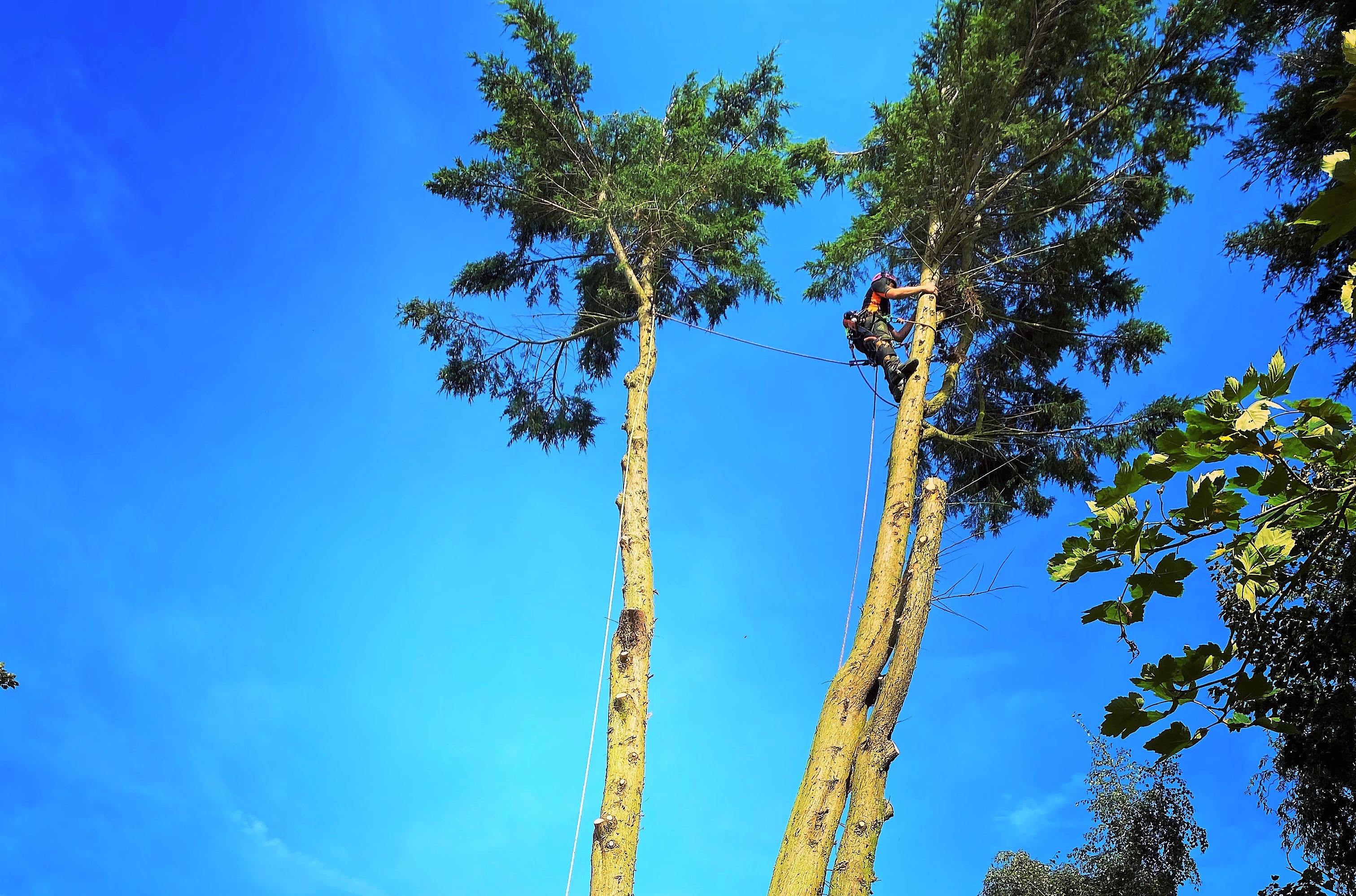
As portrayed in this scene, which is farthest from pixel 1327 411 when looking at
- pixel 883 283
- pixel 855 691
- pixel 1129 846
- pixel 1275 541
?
pixel 1129 846

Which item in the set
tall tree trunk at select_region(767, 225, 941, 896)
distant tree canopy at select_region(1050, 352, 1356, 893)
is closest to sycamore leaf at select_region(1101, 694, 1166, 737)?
distant tree canopy at select_region(1050, 352, 1356, 893)

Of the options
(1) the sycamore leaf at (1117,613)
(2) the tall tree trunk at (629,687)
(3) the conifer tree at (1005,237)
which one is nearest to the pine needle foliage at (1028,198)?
(3) the conifer tree at (1005,237)

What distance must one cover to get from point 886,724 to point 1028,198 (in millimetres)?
4829

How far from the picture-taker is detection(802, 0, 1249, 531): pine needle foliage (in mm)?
6949

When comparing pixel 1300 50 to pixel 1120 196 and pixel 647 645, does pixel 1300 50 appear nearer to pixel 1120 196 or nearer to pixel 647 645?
pixel 1120 196

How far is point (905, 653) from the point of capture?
5391 mm

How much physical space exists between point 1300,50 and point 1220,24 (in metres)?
2.43

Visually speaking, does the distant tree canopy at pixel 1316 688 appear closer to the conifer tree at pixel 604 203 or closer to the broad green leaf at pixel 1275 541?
the broad green leaf at pixel 1275 541

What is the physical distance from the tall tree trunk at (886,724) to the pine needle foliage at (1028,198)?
1.11m

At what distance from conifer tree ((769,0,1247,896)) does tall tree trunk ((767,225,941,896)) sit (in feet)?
0.04

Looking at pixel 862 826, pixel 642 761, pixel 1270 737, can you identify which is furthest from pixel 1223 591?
pixel 642 761

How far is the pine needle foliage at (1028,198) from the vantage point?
6949 mm

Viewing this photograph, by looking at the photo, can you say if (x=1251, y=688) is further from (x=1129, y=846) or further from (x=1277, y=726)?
(x=1129, y=846)

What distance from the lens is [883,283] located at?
735 cm
